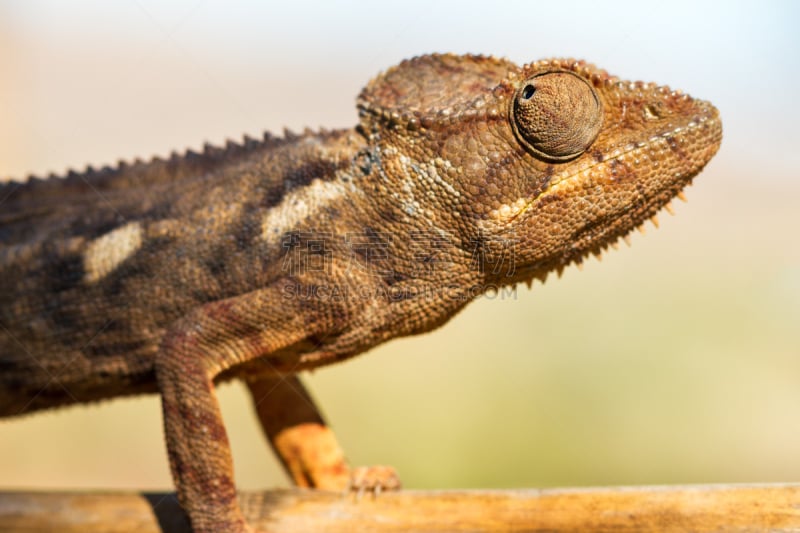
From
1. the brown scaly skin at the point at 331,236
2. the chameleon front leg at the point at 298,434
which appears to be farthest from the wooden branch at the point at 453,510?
the chameleon front leg at the point at 298,434

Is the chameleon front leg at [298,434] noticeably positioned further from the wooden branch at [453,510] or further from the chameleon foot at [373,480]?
the wooden branch at [453,510]

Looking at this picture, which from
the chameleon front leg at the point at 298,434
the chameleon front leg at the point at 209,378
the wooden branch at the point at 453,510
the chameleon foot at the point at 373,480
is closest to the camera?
the wooden branch at the point at 453,510

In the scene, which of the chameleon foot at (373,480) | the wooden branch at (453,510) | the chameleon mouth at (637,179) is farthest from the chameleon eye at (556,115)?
the chameleon foot at (373,480)

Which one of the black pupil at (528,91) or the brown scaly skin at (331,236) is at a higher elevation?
the black pupil at (528,91)

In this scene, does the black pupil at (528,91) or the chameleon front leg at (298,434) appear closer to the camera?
the black pupil at (528,91)

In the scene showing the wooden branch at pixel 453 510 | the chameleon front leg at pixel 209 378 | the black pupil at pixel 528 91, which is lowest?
the wooden branch at pixel 453 510

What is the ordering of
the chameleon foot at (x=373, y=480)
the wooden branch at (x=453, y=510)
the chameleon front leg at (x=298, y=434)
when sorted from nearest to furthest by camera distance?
1. the wooden branch at (x=453, y=510)
2. the chameleon foot at (x=373, y=480)
3. the chameleon front leg at (x=298, y=434)

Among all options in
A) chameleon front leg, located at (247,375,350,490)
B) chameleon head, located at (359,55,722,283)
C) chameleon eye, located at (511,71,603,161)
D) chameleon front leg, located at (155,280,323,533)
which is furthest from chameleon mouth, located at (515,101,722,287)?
chameleon front leg, located at (247,375,350,490)

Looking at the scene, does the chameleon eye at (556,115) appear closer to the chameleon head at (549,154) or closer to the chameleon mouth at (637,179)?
the chameleon head at (549,154)

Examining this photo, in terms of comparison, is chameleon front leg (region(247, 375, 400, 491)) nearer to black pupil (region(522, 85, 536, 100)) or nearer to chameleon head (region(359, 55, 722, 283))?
chameleon head (region(359, 55, 722, 283))
